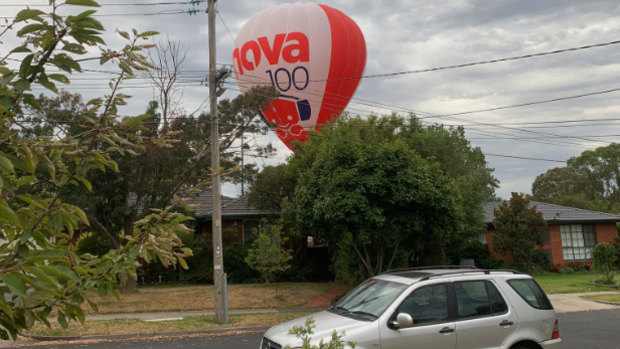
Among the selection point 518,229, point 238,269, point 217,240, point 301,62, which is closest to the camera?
point 217,240

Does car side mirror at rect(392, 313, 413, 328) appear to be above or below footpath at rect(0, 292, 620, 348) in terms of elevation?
above

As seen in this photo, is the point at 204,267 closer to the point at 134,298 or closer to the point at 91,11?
the point at 134,298

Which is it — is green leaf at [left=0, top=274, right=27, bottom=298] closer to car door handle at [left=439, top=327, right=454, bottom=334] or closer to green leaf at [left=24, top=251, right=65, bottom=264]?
green leaf at [left=24, top=251, right=65, bottom=264]

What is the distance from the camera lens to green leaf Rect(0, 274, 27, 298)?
2.11 meters

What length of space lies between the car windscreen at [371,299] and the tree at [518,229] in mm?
23772

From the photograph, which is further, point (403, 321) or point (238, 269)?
point (238, 269)

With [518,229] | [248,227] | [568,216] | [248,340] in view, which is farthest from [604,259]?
[248,227]

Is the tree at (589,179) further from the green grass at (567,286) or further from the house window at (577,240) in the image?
the green grass at (567,286)

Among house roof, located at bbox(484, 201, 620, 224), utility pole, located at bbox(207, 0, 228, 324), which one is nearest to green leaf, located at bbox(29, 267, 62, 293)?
utility pole, located at bbox(207, 0, 228, 324)

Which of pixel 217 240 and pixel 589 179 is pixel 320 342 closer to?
pixel 217 240

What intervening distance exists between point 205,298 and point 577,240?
952 inches

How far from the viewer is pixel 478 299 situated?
7.99 meters

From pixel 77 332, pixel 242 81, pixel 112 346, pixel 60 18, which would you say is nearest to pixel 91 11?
pixel 60 18

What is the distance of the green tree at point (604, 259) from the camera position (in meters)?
23.6
